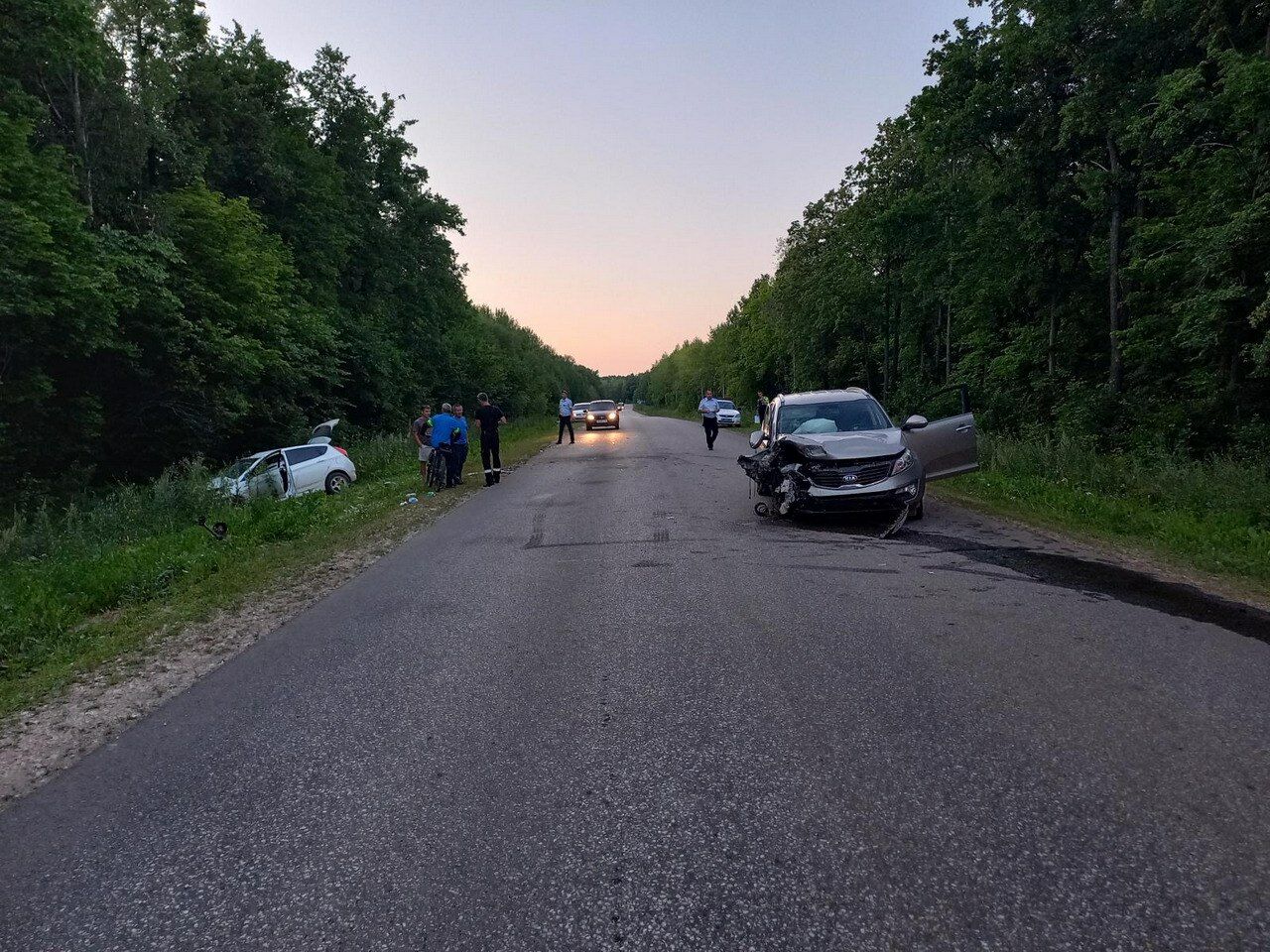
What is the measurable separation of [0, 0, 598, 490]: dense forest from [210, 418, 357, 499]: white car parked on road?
4112mm

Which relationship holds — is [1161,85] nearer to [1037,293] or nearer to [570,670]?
[1037,293]

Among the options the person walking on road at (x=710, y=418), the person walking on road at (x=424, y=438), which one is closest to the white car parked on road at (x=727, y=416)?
the person walking on road at (x=710, y=418)

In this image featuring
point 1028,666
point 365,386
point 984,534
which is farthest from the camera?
point 365,386

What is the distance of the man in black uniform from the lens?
1568cm

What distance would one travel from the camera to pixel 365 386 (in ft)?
109

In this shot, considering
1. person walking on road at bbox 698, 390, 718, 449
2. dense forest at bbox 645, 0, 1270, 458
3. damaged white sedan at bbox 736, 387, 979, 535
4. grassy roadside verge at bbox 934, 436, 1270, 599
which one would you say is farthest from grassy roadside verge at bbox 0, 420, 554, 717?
dense forest at bbox 645, 0, 1270, 458

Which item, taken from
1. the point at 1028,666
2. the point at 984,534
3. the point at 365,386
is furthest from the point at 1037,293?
the point at 365,386

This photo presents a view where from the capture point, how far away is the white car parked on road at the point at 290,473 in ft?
51.3

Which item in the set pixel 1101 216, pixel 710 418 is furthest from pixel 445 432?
pixel 1101 216

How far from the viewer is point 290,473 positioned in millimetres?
16953

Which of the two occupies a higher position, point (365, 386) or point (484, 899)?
point (365, 386)

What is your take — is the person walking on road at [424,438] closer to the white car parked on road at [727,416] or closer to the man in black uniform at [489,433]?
the man in black uniform at [489,433]

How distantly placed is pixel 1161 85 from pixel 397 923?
18.6 m

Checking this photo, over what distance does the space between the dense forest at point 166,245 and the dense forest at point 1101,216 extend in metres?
21.5
